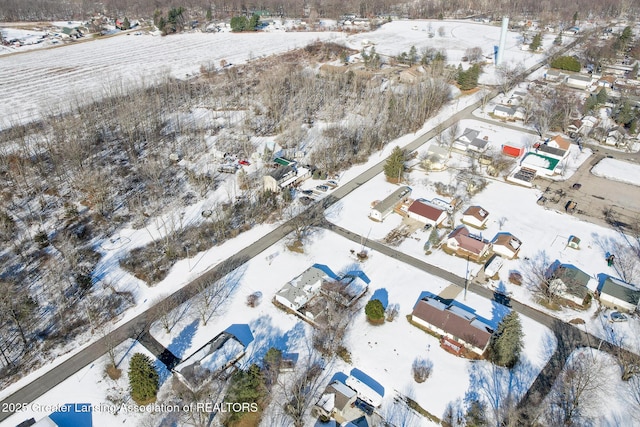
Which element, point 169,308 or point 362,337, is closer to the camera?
point 362,337

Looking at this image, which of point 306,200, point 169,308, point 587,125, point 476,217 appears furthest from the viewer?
point 587,125

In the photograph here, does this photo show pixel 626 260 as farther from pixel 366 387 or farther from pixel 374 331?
pixel 366 387

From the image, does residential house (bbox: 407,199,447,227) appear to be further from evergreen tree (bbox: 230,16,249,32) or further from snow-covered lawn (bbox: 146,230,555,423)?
evergreen tree (bbox: 230,16,249,32)

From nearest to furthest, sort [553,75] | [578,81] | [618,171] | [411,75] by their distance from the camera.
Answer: [618,171], [411,75], [578,81], [553,75]

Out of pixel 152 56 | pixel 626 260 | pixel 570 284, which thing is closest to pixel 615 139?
pixel 626 260

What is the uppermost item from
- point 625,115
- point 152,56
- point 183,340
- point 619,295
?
point 152,56

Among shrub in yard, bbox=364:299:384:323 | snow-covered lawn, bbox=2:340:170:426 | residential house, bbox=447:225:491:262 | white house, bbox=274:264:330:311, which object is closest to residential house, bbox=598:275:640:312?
residential house, bbox=447:225:491:262

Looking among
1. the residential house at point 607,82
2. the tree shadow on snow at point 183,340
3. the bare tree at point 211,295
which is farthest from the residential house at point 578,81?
the tree shadow on snow at point 183,340
